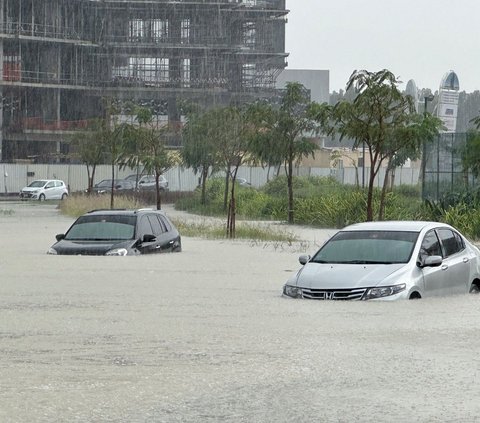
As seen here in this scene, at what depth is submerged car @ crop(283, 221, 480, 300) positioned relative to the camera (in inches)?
662

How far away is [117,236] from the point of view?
89.1 feet

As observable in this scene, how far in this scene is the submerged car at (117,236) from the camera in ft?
86.8

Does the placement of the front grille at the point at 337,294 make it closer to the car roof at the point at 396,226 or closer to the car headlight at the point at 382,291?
the car headlight at the point at 382,291

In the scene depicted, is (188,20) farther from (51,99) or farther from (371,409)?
(371,409)

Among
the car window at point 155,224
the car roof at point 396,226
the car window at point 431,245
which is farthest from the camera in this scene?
the car window at point 155,224

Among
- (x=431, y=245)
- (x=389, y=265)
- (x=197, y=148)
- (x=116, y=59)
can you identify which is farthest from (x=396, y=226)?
(x=116, y=59)

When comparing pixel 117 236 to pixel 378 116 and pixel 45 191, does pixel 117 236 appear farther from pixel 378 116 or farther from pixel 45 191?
pixel 45 191

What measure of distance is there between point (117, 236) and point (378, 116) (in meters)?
9.52

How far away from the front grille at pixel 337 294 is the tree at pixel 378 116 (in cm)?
1687

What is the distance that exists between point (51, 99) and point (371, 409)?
312ft

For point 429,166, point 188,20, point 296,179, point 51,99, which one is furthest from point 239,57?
point 429,166

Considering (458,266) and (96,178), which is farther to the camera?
(96,178)

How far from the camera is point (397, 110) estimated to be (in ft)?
113

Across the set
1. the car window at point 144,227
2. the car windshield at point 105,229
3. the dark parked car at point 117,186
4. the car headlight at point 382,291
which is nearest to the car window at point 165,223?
the car window at point 144,227
